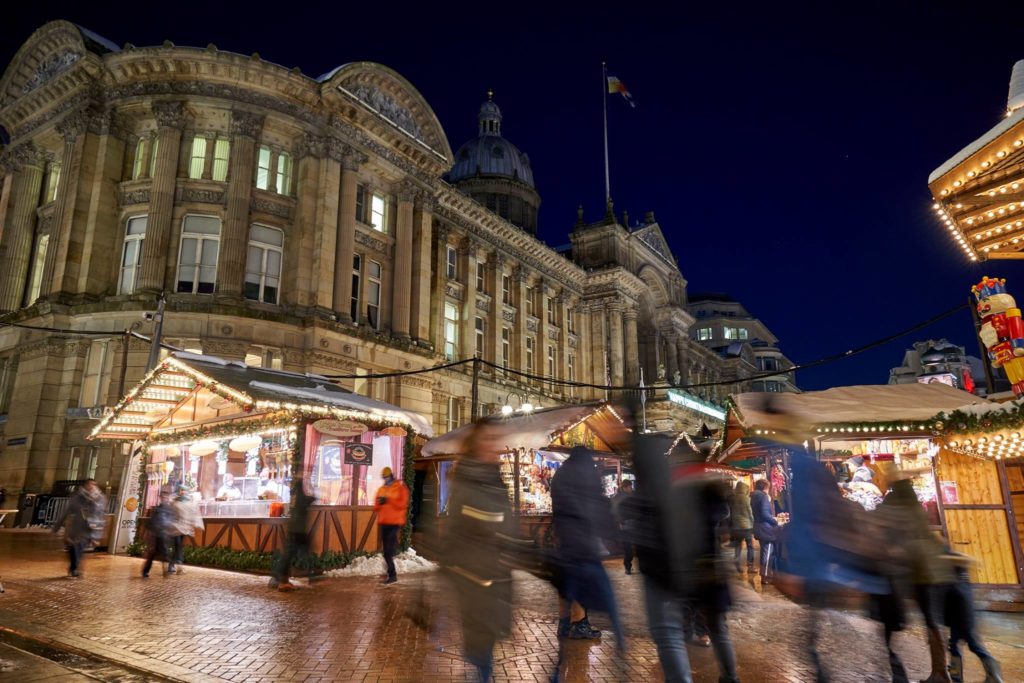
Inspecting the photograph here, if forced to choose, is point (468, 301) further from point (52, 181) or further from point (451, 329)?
point (52, 181)

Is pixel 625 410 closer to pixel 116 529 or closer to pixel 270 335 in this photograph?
pixel 116 529

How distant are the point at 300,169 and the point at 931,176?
24.0m

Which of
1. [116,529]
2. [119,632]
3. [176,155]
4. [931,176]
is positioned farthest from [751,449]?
[176,155]

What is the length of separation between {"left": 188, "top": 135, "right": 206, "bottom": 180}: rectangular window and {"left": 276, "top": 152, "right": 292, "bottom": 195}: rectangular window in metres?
2.98

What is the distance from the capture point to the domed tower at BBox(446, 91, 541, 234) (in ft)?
173

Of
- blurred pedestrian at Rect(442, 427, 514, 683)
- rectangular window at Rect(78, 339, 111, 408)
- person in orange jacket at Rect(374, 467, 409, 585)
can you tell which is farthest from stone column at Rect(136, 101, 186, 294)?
blurred pedestrian at Rect(442, 427, 514, 683)

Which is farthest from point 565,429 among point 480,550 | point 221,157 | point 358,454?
point 221,157

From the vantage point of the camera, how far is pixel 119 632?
753 cm

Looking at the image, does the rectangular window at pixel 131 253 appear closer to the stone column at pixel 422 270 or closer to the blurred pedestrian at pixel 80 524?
the stone column at pixel 422 270

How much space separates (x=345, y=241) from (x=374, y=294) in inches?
138

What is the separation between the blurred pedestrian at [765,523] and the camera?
11945 mm

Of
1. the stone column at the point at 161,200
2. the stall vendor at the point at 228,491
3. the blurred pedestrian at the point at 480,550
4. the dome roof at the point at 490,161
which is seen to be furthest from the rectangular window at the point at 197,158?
the dome roof at the point at 490,161

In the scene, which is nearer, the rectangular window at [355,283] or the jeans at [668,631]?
the jeans at [668,631]

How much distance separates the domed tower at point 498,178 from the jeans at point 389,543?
133 feet
